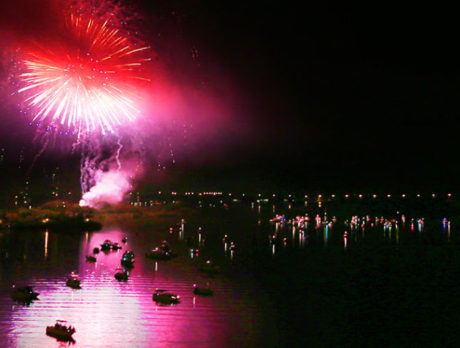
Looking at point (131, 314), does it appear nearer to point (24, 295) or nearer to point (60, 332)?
point (60, 332)

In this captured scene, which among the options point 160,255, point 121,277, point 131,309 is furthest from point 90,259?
point 131,309

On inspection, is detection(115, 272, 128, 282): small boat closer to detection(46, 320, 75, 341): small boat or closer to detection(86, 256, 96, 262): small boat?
detection(86, 256, 96, 262): small boat

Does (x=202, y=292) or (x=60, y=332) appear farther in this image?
(x=202, y=292)

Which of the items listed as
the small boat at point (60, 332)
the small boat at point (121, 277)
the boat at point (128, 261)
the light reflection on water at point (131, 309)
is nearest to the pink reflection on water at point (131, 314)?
the light reflection on water at point (131, 309)

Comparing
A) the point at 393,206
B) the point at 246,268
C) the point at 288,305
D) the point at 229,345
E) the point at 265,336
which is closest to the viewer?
the point at 229,345

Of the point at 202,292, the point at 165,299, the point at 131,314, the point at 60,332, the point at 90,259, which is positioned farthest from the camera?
the point at 90,259

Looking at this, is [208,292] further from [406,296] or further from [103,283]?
[406,296]

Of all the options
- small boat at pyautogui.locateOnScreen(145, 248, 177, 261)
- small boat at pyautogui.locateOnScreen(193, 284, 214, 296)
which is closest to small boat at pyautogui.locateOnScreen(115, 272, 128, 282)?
small boat at pyautogui.locateOnScreen(193, 284, 214, 296)

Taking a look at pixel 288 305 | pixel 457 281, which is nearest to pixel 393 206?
pixel 457 281
